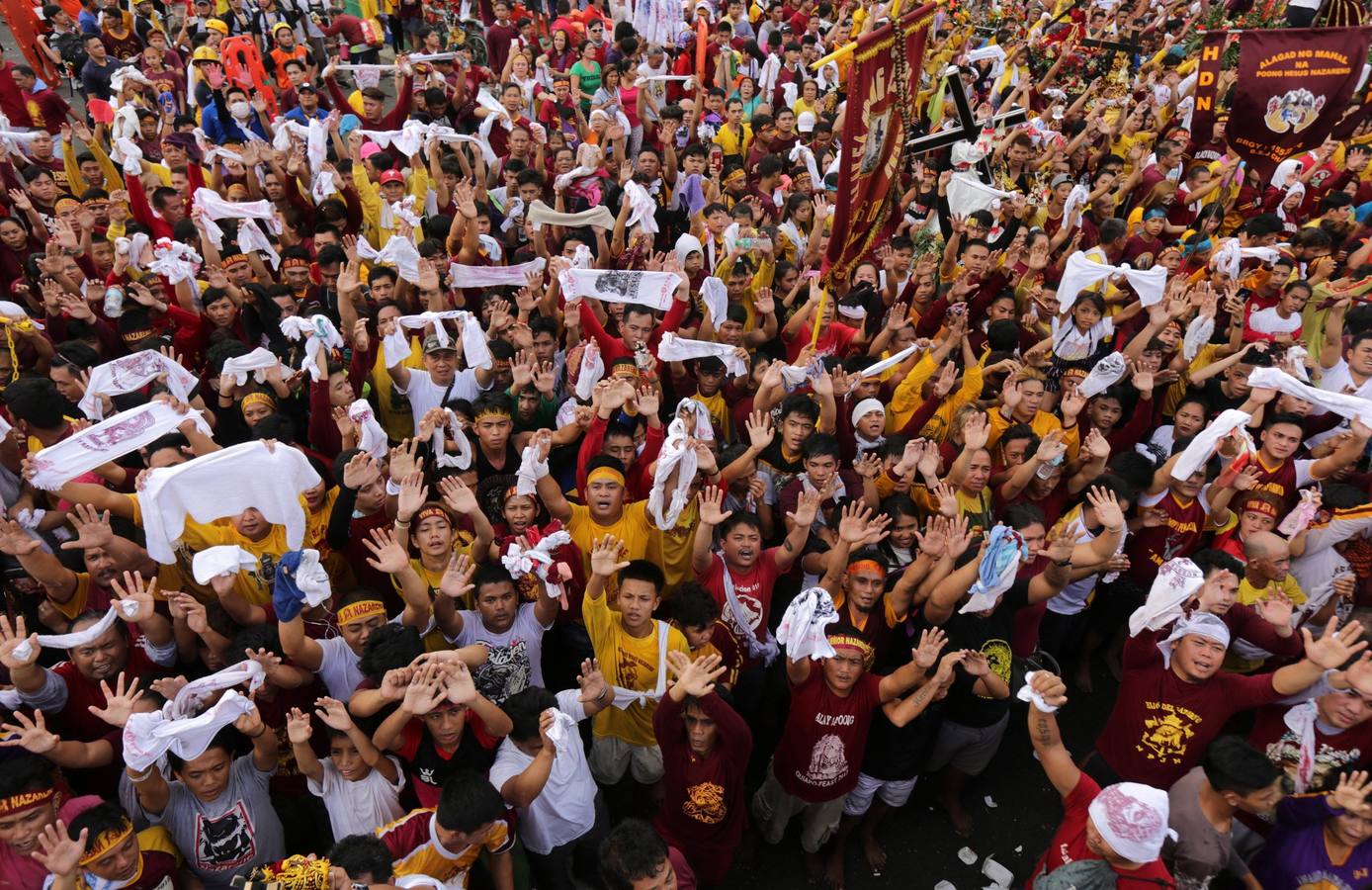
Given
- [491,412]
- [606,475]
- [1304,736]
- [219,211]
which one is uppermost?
[219,211]

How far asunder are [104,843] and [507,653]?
175 cm

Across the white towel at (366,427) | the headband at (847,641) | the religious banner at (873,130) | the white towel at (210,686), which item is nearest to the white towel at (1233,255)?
the religious banner at (873,130)

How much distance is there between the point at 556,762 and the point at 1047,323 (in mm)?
5712

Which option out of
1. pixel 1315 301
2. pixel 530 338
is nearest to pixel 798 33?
pixel 1315 301

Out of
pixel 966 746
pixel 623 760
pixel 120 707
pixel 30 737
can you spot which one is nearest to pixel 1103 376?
pixel 966 746

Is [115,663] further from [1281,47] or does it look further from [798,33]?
[798,33]

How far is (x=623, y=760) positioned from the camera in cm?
432

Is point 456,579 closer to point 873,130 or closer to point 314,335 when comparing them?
point 314,335

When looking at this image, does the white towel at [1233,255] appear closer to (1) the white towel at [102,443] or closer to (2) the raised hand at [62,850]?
(1) the white towel at [102,443]

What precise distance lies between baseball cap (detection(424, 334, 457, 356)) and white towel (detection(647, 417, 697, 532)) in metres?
2.12

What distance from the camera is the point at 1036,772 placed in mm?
5164

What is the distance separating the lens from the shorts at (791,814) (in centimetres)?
432

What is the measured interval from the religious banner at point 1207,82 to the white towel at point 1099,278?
6.94 feet

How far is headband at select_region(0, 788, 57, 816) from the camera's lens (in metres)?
3.11
